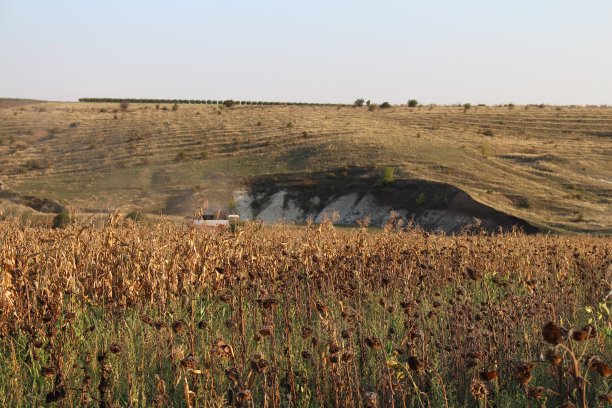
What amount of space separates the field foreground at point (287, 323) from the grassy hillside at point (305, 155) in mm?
27330

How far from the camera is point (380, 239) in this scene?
13.9 metres

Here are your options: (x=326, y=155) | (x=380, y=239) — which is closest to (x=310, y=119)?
(x=326, y=155)

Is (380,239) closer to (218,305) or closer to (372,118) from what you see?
(218,305)

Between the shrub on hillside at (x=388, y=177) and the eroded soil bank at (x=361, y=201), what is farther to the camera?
the shrub on hillside at (x=388, y=177)

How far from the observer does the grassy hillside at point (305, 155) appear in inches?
1839

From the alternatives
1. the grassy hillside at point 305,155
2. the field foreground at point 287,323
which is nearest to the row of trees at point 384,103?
the grassy hillside at point 305,155

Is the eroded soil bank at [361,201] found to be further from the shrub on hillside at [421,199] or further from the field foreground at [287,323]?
the field foreground at [287,323]

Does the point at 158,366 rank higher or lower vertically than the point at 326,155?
higher

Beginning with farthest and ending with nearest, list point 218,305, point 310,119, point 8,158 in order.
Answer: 1. point 310,119
2. point 8,158
3. point 218,305

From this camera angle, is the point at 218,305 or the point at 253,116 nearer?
the point at 218,305

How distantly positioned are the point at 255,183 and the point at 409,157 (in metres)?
10.7

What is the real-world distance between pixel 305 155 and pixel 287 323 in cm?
5030

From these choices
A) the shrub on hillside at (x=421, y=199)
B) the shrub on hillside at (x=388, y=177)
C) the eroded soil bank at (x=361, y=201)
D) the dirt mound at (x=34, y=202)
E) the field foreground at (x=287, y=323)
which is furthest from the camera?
the dirt mound at (x=34, y=202)

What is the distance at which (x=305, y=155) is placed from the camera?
2222 inches
